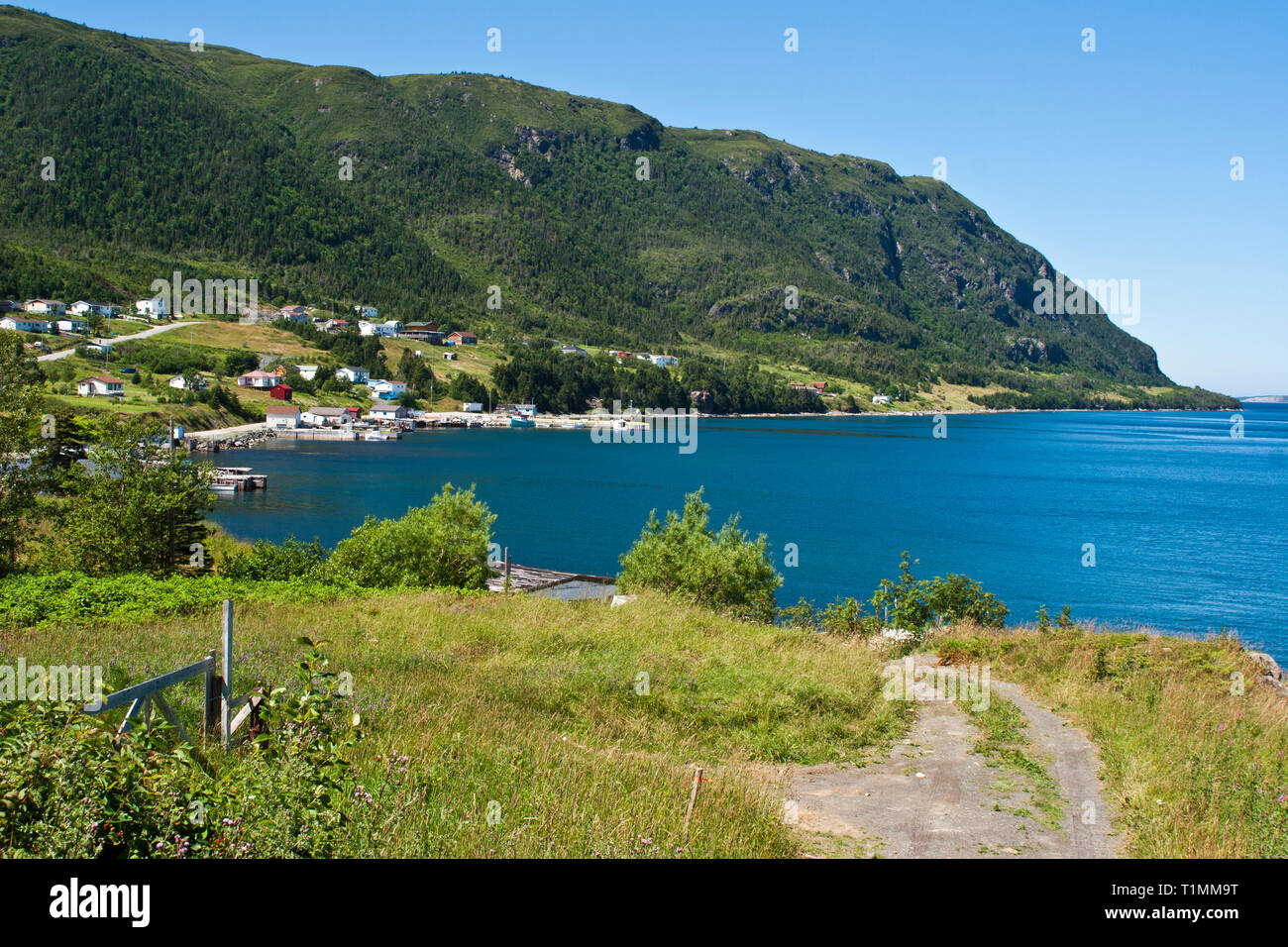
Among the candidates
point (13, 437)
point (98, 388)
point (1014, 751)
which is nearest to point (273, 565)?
point (13, 437)

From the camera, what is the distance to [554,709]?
9383 millimetres

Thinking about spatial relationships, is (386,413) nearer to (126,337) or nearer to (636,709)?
(126,337)

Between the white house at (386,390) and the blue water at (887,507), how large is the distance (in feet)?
40.6

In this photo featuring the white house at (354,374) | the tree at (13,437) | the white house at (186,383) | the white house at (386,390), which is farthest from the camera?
the white house at (386,390)

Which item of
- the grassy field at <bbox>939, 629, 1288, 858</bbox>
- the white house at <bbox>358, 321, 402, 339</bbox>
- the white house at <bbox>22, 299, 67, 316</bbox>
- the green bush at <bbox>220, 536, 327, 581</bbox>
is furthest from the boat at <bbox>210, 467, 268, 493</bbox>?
the white house at <bbox>358, 321, 402, 339</bbox>

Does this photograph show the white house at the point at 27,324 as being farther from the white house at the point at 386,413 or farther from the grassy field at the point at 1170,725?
the grassy field at the point at 1170,725

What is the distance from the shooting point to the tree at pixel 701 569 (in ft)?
70.7

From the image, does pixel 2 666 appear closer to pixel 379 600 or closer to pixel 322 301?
pixel 379 600

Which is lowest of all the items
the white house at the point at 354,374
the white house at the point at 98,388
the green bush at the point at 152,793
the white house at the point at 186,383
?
the green bush at the point at 152,793

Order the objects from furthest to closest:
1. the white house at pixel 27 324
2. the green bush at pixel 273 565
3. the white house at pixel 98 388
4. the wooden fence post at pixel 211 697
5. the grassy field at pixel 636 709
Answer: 1. the white house at pixel 27 324
2. the white house at pixel 98 388
3. the green bush at pixel 273 565
4. the wooden fence post at pixel 211 697
5. the grassy field at pixel 636 709

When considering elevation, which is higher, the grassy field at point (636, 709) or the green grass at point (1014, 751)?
the grassy field at point (636, 709)

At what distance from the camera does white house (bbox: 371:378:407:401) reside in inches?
5335

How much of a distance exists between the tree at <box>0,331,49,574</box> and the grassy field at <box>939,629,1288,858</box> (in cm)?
2329

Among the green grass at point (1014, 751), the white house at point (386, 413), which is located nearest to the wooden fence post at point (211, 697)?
the green grass at point (1014, 751)
